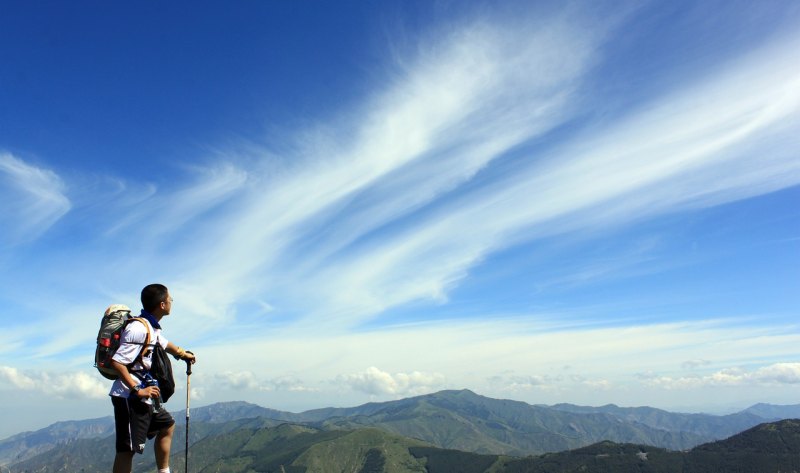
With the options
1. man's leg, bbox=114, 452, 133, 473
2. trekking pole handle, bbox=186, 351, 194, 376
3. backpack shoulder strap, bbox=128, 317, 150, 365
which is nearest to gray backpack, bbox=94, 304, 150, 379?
backpack shoulder strap, bbox=128, 317, 150, 365

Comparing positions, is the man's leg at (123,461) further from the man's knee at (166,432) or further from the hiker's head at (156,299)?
the hiker's head at (156,299)

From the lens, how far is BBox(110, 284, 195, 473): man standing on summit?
7.54 meters

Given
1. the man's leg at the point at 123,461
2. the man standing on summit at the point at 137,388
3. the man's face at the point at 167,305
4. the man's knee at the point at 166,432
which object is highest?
the man's face at the point at 167,305

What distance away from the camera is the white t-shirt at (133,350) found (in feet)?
24.7

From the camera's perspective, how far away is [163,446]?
→ 835cm

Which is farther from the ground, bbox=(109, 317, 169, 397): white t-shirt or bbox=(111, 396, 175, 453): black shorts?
bbox=(109, 317, 169, 397): white t-shirt

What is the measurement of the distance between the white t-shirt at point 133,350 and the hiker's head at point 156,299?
36 centimetres

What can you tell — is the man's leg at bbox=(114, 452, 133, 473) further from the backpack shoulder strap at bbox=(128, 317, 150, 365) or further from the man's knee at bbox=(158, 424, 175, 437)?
the backpack shoulder strap at bbox=(128, 317, 150, 365)

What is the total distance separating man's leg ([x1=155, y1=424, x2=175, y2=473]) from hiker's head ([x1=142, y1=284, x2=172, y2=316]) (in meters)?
1.99

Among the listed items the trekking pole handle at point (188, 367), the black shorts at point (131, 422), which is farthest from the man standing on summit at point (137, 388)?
the trekking pole handle at point (188, 367)

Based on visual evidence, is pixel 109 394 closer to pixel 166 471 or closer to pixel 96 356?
pixel 96 356

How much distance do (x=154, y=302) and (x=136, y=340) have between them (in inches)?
29.6

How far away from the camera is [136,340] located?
7605mm

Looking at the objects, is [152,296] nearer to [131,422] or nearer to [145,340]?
[145,340]
